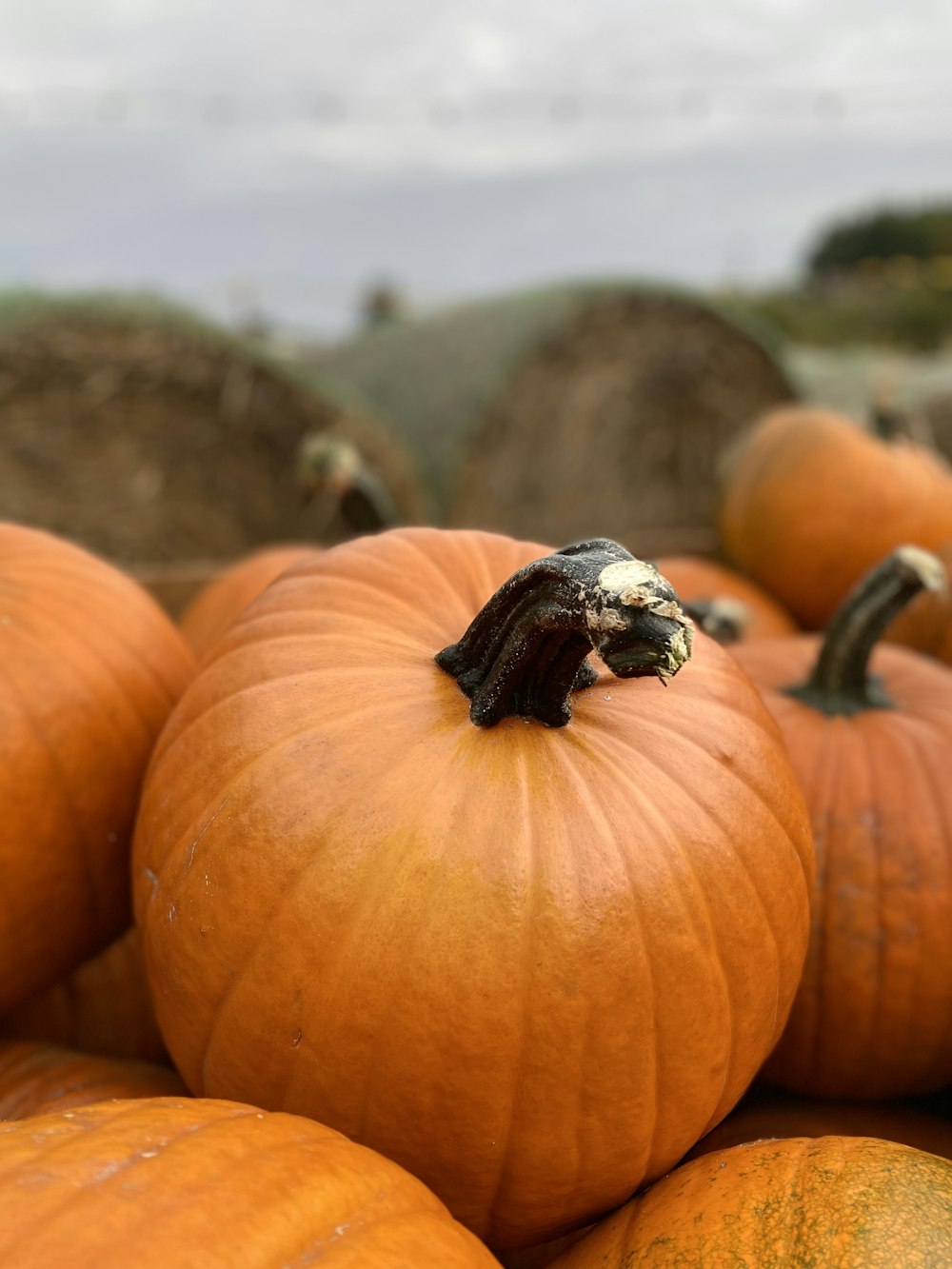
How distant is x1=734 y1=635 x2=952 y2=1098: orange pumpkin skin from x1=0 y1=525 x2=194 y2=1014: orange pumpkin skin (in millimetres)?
878

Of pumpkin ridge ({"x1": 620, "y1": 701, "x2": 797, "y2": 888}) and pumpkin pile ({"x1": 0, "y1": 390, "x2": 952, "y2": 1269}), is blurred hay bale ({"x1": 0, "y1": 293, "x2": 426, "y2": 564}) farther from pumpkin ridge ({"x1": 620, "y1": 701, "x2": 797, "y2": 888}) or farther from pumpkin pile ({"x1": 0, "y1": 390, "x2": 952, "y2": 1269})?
pumpkin ridge ({"x1": 620, "y1": 701, "x2": 797, "y2": 888})

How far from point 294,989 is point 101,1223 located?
0.30 metres

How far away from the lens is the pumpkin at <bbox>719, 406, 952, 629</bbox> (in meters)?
2.94

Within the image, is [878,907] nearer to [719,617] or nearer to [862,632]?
[862,632]

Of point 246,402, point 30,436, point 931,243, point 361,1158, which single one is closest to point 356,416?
point 246,402

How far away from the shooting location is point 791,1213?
1.00m

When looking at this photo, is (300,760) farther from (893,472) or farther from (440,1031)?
(893,472)

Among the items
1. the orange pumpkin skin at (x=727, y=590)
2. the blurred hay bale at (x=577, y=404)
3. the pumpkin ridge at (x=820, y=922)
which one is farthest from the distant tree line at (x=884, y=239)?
the pumpkin ridge at (x=820, y=922)

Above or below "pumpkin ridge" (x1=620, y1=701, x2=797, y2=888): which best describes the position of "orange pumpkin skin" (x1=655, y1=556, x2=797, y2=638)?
below

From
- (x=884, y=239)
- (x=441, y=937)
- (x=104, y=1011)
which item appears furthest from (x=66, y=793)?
(x=884, y=239)

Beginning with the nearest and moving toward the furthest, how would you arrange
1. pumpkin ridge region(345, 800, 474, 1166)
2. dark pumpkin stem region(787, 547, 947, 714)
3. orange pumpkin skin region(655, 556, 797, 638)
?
1. pumpkin ridge region(345, 800, 474, 1166)
2. dark pumpkin stem region(787, 547, 947, 714)
3. orange pumpkin skin region(655, 556, 797, 638)

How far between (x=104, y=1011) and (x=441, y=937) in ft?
2.92

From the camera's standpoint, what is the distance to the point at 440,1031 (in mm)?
1032

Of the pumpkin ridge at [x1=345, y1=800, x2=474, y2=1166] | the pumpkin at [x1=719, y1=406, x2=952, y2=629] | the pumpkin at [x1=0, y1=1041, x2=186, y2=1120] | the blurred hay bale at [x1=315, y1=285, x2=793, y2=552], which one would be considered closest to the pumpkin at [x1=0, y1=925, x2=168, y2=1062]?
the pumpkin at [x1=0, y1=1041, x2=186, y2=1120]
